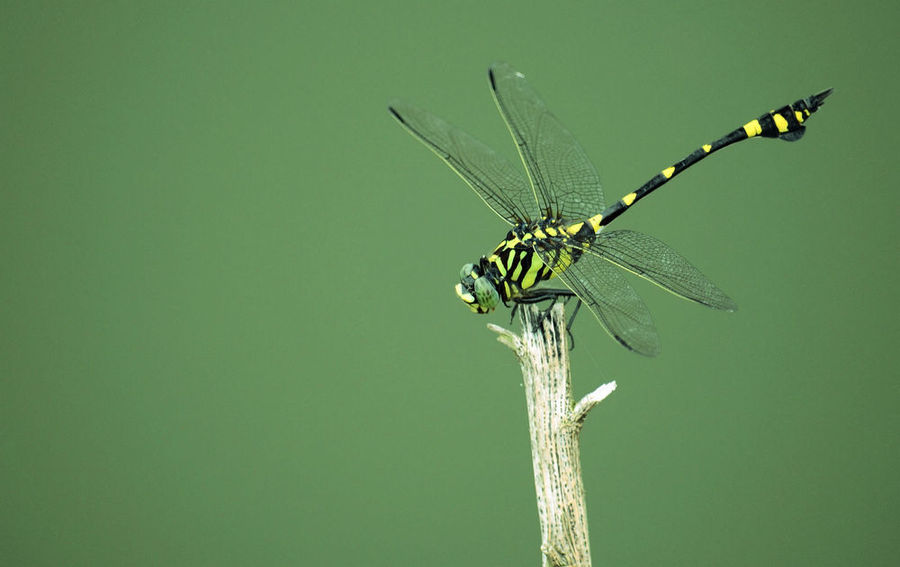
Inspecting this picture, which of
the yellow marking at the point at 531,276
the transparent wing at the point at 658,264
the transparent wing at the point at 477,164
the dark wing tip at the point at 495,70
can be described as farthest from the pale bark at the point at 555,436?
the dark wing tip at the point at 495,70

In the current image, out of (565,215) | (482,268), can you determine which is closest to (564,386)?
(482,268)

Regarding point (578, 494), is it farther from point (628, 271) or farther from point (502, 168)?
point (502, 168)

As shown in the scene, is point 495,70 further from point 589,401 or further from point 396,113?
point 589,401

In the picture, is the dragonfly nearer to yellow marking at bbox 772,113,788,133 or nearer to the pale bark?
yellow marking at bbox 772,113,788,133

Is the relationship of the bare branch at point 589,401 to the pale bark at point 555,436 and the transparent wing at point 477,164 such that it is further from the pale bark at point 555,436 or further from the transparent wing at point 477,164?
the transparent wing at point 477,164

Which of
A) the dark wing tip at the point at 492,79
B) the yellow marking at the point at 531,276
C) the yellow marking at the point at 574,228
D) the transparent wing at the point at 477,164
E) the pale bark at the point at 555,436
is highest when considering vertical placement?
the dark wing tip at the point at 492,79

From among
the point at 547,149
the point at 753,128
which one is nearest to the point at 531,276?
the point at 547,149

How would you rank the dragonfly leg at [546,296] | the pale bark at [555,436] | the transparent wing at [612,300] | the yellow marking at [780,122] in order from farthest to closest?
the yellow marking at [780,122] < the dragonfly leg at [546,296] < the pale bark at [555,436] < the transparent wing at [612,300]


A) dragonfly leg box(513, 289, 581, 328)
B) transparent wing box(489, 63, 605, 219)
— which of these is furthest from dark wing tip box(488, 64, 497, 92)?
dragonfly leg box(513, 289, 581, 328)

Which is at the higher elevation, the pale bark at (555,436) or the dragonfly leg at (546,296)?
the dragonfly leg at (546,296)
